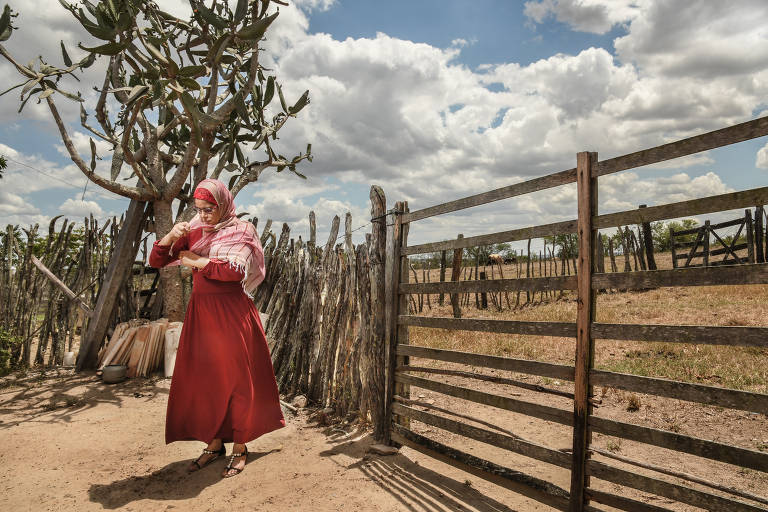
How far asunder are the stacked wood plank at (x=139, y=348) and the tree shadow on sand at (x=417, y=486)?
3318 mm

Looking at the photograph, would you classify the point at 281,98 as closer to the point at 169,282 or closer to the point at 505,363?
the point at 169,282

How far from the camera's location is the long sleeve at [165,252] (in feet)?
12.1

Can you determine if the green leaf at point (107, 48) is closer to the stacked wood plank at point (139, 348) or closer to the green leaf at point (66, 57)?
the green leaf at point (66, 57)

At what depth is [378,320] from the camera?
13.8 ft

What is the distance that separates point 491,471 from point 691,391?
4.56ft

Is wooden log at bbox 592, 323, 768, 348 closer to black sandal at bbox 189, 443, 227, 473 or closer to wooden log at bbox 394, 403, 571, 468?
wooden log at bbox 394, 403, 571, 468

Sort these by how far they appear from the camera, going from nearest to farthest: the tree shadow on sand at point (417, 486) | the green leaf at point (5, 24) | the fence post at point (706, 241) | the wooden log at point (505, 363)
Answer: the wooden log at point (505, 363) → the tree shadow on sand at point (417, 486) → the green leaf at point (5, 24) → the fence post at point (706, 241)

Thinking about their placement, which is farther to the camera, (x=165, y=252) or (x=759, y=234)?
(x=759, y=234)

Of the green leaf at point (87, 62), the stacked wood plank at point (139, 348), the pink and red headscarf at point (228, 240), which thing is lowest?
the stacked wood plank at point (139, 348)

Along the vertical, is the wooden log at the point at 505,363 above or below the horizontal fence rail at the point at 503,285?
below

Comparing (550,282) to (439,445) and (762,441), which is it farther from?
(762,441)

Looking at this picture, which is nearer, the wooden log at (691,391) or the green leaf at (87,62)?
the wooden log at (691,391)

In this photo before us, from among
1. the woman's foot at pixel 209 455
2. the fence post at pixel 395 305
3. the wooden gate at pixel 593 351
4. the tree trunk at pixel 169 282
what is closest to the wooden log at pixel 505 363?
the wooden gate at pixel 593 351

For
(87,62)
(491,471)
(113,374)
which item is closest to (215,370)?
(491,471)
